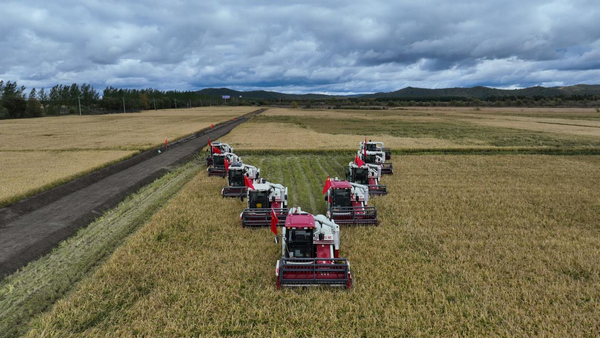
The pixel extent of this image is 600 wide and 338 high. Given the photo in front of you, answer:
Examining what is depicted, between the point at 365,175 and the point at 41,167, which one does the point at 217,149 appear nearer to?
the point at 365,175

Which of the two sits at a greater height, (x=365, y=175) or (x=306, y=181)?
(x=365, y=175)

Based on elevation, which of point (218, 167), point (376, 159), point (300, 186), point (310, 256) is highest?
point (376, 159)

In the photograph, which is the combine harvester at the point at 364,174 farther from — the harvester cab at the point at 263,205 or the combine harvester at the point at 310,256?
the combine harvester at the point at 310,256

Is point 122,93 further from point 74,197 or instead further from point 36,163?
point 74,197

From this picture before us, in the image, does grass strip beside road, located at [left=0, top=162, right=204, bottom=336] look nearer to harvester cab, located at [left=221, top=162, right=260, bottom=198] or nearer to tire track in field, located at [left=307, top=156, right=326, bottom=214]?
harvester cab, located at [left=221, top=162, right=260, bottom=198]

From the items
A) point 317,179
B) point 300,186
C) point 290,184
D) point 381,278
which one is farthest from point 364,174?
point 381,278

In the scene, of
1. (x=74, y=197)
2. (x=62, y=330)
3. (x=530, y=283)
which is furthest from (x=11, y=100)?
(x=530, y=283)

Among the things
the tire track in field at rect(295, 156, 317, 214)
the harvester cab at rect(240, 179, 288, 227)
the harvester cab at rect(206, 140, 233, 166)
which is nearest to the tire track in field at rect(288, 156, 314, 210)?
the tire track in field at rect(295, 156, 317, 214)

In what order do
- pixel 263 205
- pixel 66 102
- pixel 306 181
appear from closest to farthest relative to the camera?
pixel 263 205 < pixel 306 181 < pixel 66 102
